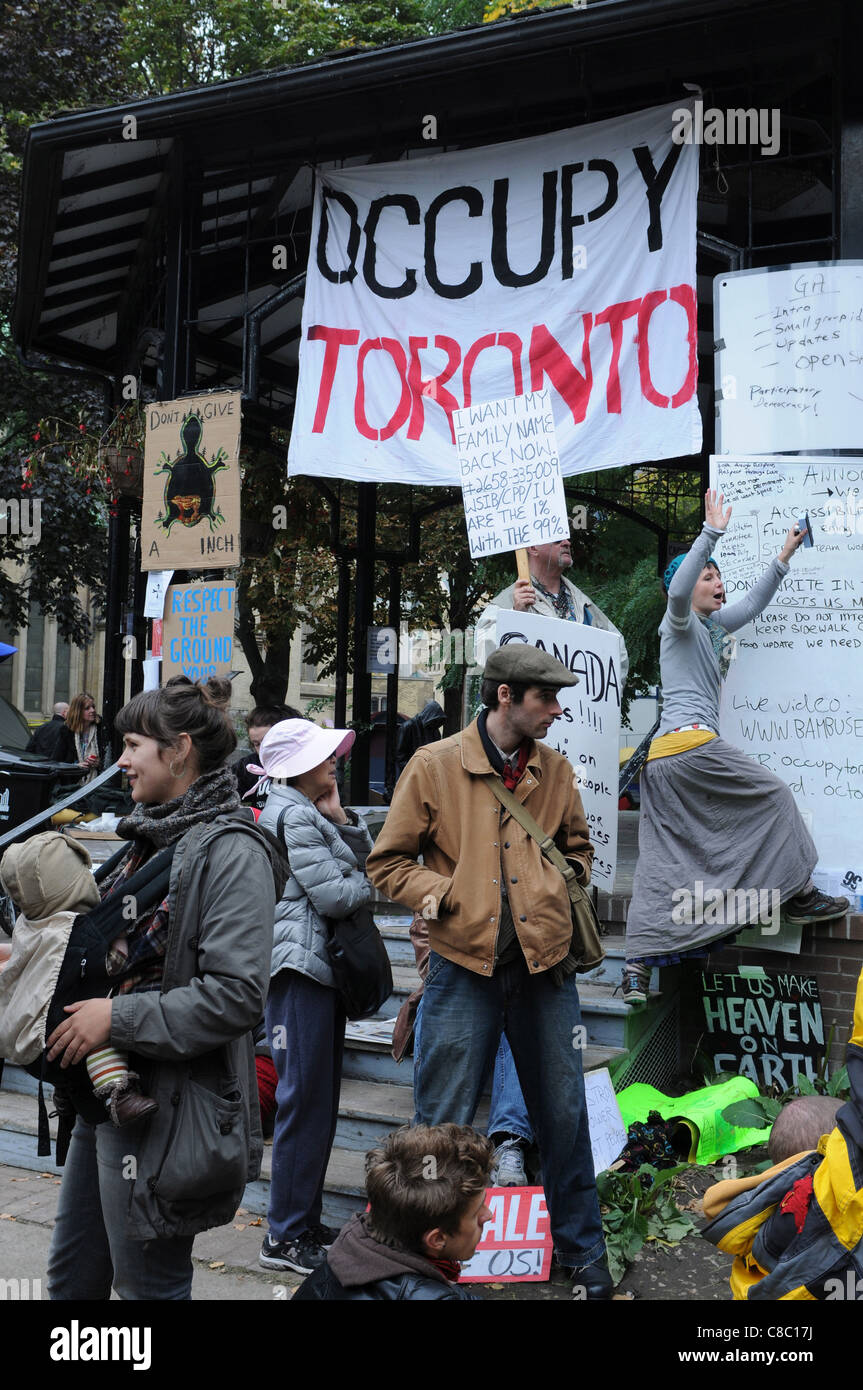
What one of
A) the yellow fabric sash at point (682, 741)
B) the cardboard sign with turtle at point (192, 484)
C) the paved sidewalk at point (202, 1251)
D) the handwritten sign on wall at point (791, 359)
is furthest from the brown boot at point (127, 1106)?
the cardboard sign with turtle at point (192, 484)

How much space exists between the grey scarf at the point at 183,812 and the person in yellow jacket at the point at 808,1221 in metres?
1.44

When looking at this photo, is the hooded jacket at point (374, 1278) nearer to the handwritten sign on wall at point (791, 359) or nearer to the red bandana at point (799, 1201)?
the red bandana at point (799, 1201)

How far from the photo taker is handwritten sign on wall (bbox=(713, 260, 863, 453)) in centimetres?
621

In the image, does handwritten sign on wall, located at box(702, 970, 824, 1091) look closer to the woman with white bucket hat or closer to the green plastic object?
the green plastic object

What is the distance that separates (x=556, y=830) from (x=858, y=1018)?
1790 mm

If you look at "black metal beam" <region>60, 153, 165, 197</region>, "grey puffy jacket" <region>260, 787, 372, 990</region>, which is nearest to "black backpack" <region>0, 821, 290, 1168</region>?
Answer: "grey puffy jacket" <region>260, 787, 372, 990</region>

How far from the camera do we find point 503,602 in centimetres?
594

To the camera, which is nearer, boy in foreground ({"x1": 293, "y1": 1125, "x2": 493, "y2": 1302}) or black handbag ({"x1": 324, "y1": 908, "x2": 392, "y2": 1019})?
boy in foreground ({"x1": 293, "y1": 1125, "x2": 493, "y2": 1302})

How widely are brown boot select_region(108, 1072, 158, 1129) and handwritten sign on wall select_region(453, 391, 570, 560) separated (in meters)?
3.49

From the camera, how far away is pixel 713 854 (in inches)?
220

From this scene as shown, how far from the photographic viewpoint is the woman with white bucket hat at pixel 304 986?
4477 millimetres

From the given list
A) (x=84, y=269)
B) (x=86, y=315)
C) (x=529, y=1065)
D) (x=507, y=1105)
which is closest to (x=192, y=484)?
(x=84, y=269)

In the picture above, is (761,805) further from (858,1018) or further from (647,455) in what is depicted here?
(858,1018)

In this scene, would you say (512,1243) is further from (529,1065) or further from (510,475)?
(510,475)
